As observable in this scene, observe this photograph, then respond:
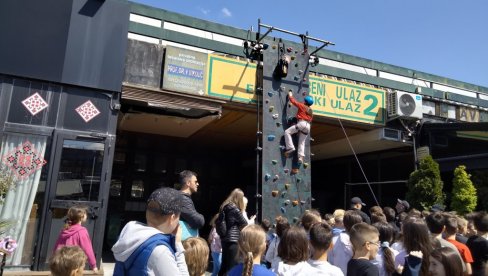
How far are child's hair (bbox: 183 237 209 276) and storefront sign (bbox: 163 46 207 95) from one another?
5.56 m

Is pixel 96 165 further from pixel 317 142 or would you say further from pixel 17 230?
pixel 317 142

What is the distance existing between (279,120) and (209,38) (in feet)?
14.8

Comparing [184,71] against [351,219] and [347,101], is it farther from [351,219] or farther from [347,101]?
[351,219]

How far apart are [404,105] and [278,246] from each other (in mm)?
8380

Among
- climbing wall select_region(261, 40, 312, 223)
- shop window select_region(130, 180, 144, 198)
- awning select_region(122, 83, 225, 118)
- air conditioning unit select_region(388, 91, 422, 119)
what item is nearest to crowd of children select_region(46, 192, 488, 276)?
climbing wall select_region(261, 40, 312, 223)

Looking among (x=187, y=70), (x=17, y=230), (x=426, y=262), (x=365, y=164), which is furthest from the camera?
(x=365, y=164)

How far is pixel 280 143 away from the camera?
28.0 feet

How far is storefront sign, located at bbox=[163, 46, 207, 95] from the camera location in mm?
7984

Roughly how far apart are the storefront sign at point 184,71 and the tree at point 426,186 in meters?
6.01

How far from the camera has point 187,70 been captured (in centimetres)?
813

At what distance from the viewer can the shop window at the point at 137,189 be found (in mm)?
13758

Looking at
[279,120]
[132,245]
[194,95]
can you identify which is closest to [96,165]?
[194,95]

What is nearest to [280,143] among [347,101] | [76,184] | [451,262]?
[347,101]

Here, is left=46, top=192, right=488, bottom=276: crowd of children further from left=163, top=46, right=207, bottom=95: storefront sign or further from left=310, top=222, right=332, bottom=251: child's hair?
left=163, top=46, right=207, bottom=95: storefront sign
